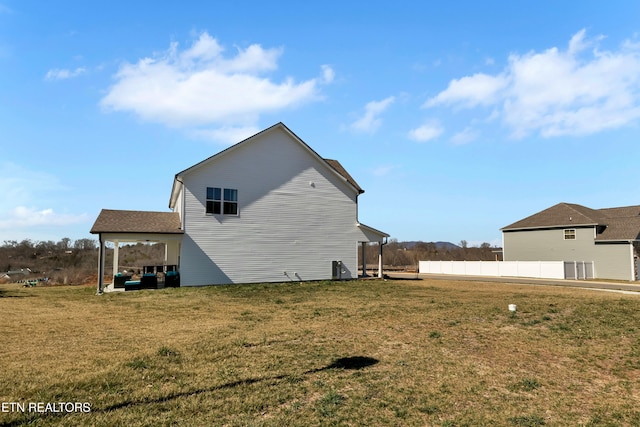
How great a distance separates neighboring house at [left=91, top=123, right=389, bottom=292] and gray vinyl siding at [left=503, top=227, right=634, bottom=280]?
2126 centimetres

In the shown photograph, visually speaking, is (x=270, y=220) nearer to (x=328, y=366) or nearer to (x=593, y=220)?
(x=328, y=366)

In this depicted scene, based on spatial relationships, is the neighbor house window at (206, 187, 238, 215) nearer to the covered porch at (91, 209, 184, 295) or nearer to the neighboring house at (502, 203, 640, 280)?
the covered porch at (91, 209, 184, 295)

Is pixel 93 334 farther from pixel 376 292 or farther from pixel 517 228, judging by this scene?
pixel 517 228

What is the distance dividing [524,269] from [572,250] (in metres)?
4.74

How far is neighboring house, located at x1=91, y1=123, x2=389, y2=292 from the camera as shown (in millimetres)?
21906

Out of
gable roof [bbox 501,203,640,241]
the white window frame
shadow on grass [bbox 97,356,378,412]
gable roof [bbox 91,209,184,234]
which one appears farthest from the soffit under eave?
gable roof [bbox 501,203,640,241]

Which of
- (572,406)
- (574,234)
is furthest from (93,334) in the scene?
(574,234)

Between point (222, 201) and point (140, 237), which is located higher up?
point (222, 201)

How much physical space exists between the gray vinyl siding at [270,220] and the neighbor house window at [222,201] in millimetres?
280

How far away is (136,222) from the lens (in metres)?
21.8

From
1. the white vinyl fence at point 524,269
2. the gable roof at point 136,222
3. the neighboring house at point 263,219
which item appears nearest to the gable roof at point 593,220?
the white vinyl fence at point 524,269

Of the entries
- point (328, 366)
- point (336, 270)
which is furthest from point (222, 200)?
point (328, 366)

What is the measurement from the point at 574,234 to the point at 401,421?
39.1 meters

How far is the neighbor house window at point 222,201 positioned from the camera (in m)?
22.5
